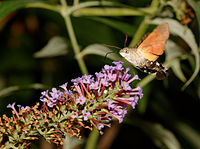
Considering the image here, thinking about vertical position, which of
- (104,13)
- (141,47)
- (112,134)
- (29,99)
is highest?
(29,99)

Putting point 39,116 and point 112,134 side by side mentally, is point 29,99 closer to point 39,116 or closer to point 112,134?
point 112,134

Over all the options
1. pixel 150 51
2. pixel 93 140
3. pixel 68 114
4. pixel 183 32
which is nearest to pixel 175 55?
pixel 183 32

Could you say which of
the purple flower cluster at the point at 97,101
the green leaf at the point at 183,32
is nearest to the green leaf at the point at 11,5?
the purple flower cluster at the point at 97,101

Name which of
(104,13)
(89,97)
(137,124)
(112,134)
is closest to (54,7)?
(104,13)

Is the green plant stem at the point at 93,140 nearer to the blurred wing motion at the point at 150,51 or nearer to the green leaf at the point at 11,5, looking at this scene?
the blurred wing motion at the point at 150,51

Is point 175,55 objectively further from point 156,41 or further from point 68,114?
point 68,114

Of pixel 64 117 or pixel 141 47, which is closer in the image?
pixel 64 117

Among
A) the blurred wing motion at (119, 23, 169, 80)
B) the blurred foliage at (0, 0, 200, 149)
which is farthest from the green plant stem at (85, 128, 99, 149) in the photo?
the blurred wing motion at (119, 23, 169, 80)
